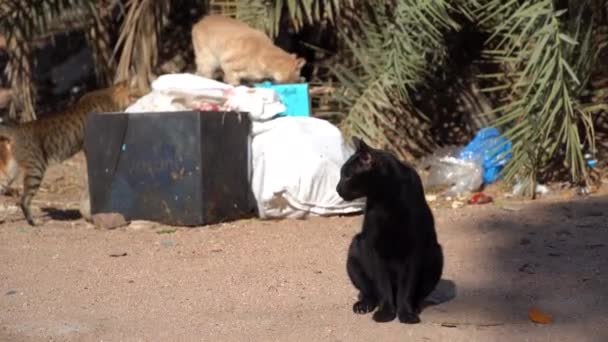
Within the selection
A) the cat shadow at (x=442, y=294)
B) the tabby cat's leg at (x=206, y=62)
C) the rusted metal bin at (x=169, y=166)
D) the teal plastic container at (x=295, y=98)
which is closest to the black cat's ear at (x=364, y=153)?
the cat shadow at (x=442, y=294)

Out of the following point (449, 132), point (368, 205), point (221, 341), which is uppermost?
point (368, 205)

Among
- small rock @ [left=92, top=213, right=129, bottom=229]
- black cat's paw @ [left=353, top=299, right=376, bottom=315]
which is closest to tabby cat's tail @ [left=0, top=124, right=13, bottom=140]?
small rock @ [left=92, top=213, right=129, bottom=229]

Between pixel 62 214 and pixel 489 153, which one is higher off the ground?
pixel 489 153

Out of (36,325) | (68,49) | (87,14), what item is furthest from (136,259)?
(68,49)

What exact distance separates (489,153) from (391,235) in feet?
16.4

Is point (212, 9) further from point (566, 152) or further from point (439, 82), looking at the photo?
point (566, 152)

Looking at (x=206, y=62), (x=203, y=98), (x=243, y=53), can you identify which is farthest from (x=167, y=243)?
(x=206, y=62)

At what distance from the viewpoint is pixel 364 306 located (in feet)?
16.2

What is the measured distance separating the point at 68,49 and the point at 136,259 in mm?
8710

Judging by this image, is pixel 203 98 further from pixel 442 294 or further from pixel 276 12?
pixel 442 294

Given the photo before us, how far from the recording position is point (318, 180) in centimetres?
800

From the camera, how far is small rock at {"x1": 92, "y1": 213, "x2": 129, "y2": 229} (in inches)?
311

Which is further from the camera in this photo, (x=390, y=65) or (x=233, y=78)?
(x=233, y=78)

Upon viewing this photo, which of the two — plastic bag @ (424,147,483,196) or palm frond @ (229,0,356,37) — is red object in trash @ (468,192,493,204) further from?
palm frond @ (229,0,356,37)
